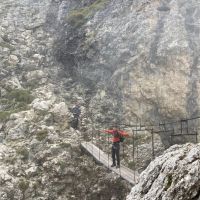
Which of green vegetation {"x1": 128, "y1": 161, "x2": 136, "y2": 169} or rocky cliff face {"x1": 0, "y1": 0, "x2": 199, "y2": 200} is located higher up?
rocky cliff face {"x1": 0, "y1": 0, "x2": 199, "y2": 200}

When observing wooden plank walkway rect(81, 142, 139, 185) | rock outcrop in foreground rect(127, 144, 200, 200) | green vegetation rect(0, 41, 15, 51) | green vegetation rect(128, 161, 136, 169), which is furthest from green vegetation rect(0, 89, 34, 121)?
rock outcrop in foreground rect(127, 144, 200, 200)

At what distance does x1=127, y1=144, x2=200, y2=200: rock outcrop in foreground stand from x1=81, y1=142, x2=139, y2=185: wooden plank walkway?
7.79 meters

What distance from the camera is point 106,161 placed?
2316 centimetres

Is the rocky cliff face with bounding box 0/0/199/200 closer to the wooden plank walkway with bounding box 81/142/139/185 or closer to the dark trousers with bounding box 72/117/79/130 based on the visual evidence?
the dark trousers with bounding box 72/117/79/130

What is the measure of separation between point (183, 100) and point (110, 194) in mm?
10189

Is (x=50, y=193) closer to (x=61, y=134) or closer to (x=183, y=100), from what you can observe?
(x=61, y=134)

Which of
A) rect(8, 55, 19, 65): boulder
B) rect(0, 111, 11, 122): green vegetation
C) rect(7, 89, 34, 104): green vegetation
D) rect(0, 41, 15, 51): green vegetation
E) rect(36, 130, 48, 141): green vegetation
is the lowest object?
rect(36, 130, 48, 141): green vegetation

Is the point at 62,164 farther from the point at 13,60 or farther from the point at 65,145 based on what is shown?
the point at 13,60

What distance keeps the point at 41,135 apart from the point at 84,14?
17.5 m

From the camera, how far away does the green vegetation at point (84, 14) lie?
126 feet

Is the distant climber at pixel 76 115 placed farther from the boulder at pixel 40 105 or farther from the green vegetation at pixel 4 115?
the green vegetation at pixel 4 115

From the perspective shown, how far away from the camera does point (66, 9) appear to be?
43219mm

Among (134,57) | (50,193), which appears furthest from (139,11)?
(50,193)

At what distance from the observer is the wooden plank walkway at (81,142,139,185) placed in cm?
2020
